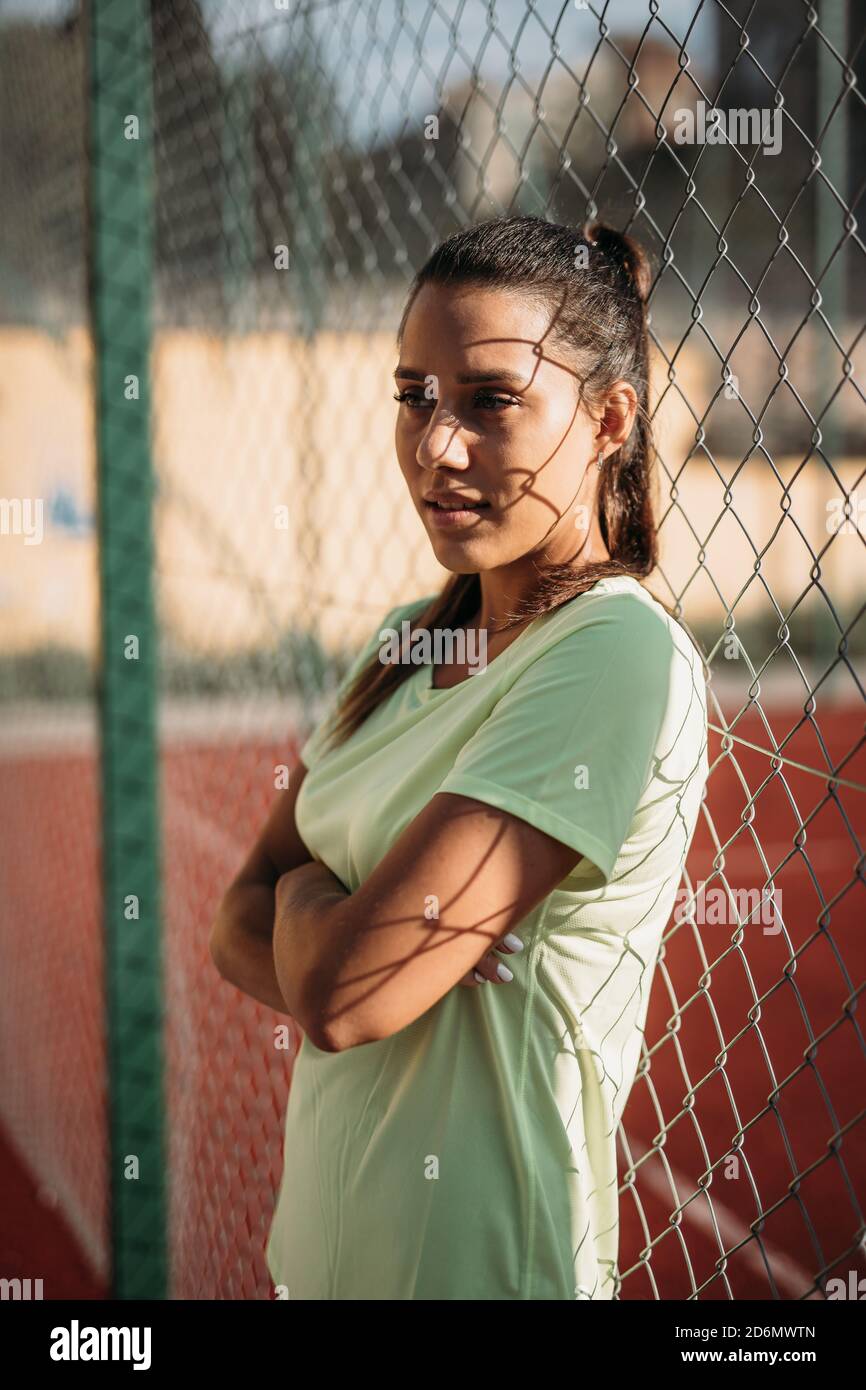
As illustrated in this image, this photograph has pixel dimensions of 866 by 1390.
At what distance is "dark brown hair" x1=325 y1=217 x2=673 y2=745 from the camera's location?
4.26 ft

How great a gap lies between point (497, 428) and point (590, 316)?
0.17 meters

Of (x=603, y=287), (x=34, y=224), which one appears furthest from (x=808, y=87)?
(x=603, y=287)

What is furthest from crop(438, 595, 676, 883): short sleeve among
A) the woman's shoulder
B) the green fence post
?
the green fence post

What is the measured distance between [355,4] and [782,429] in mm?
12098

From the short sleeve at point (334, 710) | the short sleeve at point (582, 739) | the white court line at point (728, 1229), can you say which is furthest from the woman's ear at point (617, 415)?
the white court line at point (728, 1229)

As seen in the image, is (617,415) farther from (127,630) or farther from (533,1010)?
(127,630)

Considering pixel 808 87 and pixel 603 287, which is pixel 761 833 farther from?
pixel 808 87

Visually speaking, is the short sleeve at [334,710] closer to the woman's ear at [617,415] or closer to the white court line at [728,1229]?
the woman's ear at [617,415]

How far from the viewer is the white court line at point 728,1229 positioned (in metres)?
3.44

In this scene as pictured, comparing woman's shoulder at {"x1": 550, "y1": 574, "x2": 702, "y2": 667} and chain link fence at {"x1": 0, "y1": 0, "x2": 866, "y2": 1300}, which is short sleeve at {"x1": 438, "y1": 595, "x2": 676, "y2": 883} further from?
chain link fence at {"x1": 0, "y1": 0, "x2": 866, "y2": 1300}

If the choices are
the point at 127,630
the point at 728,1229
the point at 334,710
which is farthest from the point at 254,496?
the point at 334,710

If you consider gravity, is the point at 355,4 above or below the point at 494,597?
above

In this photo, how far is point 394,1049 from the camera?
1.31 m
